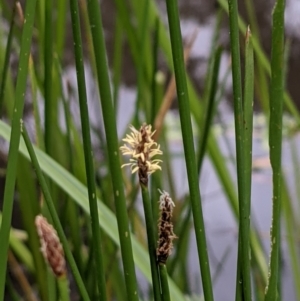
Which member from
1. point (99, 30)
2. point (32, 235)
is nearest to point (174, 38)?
point (99, 30)

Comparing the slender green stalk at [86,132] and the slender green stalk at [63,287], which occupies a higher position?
the slender green stalk at [86,132]

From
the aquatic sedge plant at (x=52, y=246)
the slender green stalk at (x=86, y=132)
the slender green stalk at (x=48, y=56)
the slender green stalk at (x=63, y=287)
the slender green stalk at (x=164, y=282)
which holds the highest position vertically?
the slender green stalk at (x=48, y=56)

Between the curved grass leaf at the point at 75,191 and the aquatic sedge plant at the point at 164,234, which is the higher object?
the curved grass leaf at the point at 75,191

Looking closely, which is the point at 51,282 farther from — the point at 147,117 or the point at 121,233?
the point at 147,117

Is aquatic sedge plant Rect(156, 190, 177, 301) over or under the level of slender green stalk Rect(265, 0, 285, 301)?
under
